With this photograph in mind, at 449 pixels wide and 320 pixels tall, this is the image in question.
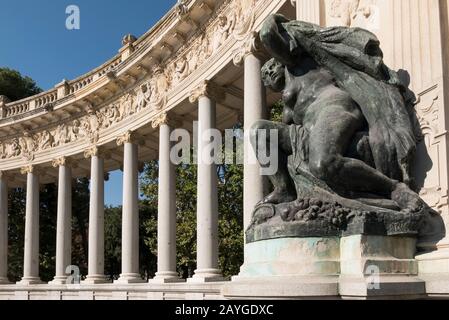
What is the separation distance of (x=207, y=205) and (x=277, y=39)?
47.3 meters

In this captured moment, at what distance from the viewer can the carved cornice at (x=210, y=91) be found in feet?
239

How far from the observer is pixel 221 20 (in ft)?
229

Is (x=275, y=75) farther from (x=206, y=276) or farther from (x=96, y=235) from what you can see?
(x=96, y=235)

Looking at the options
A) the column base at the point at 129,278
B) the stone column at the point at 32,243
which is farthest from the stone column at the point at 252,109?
the stone column at the point at 32,243

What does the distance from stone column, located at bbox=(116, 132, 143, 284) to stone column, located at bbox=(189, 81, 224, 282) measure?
2178 centimetres

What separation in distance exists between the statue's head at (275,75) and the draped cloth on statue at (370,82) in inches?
54.7

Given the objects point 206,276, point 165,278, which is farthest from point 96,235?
point 206,276

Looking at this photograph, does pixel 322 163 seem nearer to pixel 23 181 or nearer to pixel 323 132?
pixel 323 132

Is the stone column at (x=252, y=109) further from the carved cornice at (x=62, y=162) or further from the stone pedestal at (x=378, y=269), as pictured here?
the carved cornice at (x=62, y=162)

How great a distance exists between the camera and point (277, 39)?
78.9ft

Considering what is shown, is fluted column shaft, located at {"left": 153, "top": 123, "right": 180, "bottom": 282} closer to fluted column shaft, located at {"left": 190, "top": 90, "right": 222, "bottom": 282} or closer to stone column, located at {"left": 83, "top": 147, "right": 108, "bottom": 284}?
fluted column shaft, located at {"left": 190, "top": 90, "right": 222, "bottom": 282}

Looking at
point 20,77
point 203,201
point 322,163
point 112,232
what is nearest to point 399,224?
point 322,163

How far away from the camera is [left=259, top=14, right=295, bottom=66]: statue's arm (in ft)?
78.8
